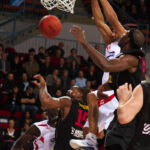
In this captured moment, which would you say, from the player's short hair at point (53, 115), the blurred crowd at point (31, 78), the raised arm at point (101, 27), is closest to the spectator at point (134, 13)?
the blurred crowd at point (31, 78)

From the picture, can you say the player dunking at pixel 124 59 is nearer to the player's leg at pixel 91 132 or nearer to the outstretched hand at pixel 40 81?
the player's leg at pixel 91 132

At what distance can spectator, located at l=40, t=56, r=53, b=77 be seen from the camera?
12.7m

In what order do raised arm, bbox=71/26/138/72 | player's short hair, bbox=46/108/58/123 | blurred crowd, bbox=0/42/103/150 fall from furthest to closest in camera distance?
blurred crowd, bbox=0/42/103/150
player's short hair, bbox=46/108/58/123
raised arm, bbox=71/26/138/72

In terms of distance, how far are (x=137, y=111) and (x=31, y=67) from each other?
891 cm

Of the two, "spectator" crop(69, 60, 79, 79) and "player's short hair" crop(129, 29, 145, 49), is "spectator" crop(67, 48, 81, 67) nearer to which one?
"spectator" crop(69, 60, 79, 79)

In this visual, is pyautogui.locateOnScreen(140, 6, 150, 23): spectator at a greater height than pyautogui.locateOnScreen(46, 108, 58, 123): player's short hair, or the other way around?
pyautogui.locateOnScreen(140, 6, 150, 23): spectator

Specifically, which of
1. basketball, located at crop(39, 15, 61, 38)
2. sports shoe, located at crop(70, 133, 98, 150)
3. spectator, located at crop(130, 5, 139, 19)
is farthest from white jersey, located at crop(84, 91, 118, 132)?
spectator, located at crop(130, 5, 139, 19)

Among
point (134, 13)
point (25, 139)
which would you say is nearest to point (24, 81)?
point (25, 139)

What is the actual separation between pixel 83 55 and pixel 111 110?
377 inches

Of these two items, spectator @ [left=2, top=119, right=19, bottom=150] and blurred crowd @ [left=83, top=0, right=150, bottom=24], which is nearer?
spectator @ [left=2, top=119, right=19, bottom=150]

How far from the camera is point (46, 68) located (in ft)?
41.7

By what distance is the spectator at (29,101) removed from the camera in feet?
36.7

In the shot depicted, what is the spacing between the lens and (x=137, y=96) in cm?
378

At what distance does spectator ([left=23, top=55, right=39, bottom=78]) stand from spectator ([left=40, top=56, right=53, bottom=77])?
249 millimetres
